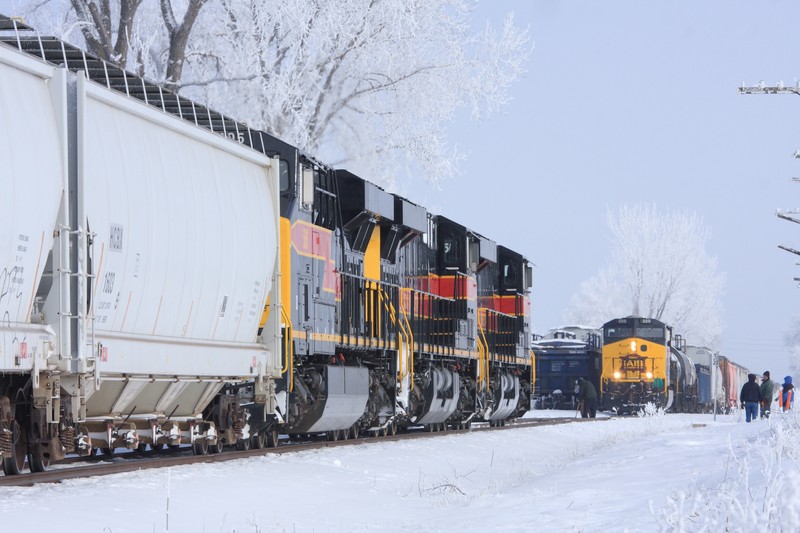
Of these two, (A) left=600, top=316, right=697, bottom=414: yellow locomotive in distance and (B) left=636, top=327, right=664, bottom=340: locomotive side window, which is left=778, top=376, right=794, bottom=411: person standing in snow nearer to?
(A) left=600, top=316, right=697, bottom=414: yellow locomotive in distance

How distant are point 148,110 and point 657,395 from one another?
3403 centimetres

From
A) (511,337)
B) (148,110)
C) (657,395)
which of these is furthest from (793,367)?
(148,110)

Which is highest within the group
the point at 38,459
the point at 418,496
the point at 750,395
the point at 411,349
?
the point at 411,349

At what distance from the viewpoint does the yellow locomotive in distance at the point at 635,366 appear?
143 ft

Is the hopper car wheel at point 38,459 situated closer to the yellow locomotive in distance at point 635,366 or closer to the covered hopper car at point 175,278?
the covered hopper car at point 175,278

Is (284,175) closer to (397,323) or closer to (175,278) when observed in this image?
(175,278)

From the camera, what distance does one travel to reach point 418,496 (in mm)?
12914

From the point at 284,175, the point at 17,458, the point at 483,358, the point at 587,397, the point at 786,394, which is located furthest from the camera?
the point at 587,397

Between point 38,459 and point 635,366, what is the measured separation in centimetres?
3448

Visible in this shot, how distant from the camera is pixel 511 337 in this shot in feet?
102

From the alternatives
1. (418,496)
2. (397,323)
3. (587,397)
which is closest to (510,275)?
(587,397)

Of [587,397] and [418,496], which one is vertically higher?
[587,397]

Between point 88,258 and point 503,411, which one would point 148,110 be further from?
point 503,411

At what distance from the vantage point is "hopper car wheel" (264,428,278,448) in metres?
17.4
